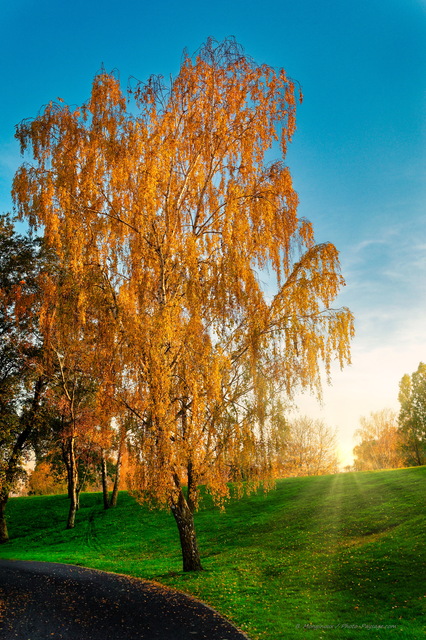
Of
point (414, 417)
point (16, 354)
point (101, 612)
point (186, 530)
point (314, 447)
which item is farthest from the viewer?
point (314, 447)

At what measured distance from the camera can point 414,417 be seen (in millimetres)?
42312

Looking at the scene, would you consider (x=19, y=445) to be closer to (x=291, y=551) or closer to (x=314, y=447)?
(x=291, y=551)

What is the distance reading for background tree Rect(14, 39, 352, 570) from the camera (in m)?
10.7

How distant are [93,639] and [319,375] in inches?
288

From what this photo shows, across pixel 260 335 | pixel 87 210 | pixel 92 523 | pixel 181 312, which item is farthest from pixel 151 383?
pixel 92 523

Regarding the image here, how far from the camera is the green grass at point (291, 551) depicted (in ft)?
31.0

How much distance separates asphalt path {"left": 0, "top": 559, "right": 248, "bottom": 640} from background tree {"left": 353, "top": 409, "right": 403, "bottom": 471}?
52.0m

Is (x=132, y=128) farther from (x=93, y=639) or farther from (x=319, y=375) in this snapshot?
(x=93, y=639)

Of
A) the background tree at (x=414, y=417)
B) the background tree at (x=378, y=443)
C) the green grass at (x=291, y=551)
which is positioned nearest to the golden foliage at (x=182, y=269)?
the green grass at (x=291, y=551)

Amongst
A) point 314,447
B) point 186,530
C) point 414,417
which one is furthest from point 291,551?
point 314,447

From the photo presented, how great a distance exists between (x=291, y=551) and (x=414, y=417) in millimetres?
30870

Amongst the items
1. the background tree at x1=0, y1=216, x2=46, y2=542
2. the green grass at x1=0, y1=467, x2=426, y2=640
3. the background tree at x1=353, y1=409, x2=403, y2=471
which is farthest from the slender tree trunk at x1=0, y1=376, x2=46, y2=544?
the background tree at x1=353, y1=409, x2=403, y2=471

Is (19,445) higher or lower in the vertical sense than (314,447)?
higher

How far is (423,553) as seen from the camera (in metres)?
12.8
